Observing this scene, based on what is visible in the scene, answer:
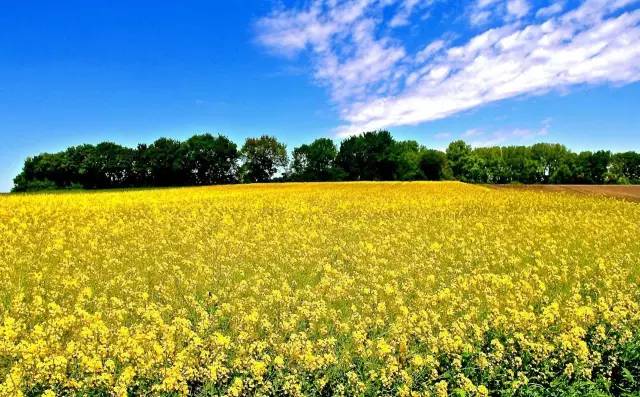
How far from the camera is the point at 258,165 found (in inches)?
3996

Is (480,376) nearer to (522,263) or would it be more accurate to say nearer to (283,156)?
(522,263)

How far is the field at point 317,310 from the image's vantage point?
6340 mm

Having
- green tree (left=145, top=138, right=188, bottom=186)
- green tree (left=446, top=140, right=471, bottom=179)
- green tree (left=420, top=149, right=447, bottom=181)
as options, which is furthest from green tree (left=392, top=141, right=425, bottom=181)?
green tree (left=145, top=138, right=188, bottom=186)

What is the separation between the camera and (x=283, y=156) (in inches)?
4092

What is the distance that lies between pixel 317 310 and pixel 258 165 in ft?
309

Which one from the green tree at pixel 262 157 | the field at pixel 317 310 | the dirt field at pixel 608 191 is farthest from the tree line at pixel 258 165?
the field at pixel 317 310

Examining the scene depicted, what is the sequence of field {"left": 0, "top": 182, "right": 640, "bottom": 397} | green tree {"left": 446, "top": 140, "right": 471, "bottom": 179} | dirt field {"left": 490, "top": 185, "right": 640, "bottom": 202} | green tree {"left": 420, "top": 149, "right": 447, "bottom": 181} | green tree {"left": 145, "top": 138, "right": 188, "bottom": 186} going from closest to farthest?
field {"left": 0, "top": 182, "right": 640, "bottom": 397}
dirt field {"left": 490, "top": 185, "right": 640, "bottom": 202}
green tree {"left": 145, "top": 138, "right": 188, "bottom": 186}
green tree {"left": 420, "top": 149, "right": 447, "bottom": 181}
green tree {"left": 446, "top": 140, "right": 471, "bottom": 179}

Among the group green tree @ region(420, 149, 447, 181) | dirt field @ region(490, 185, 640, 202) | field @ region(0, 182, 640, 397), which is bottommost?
dirt field @ region(490, 185, 640, 202)

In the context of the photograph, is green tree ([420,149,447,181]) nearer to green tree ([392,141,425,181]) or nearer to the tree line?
the tree line

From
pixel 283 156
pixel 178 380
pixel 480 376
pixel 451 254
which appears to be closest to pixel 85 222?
pixel 451 254

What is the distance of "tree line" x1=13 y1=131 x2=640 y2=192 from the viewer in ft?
306

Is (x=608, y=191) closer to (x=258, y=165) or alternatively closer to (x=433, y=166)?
(x=433, y=166)

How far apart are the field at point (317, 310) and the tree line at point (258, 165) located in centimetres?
7266

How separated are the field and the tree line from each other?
238 feet
